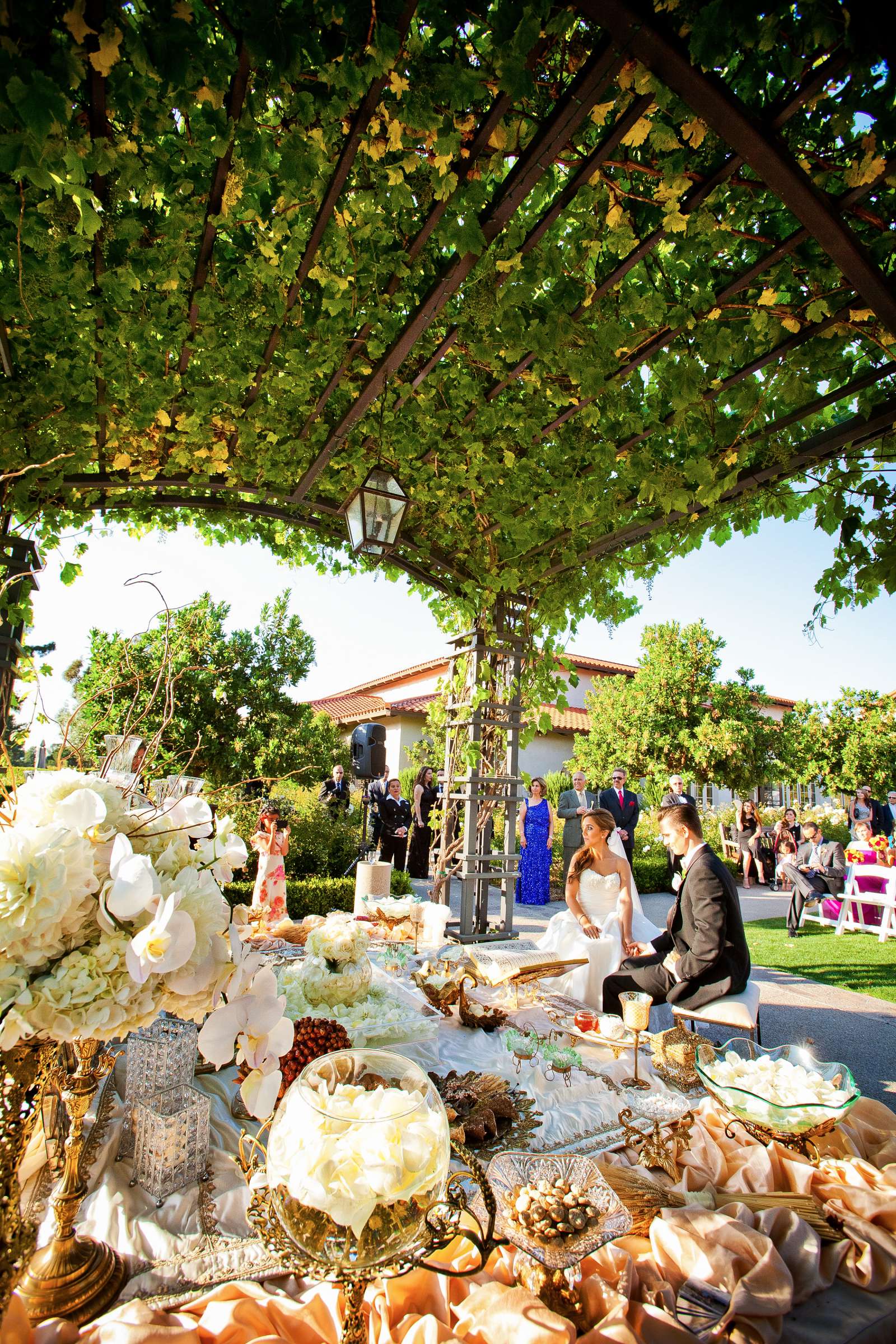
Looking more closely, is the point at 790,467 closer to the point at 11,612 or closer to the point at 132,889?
the point at 132,889

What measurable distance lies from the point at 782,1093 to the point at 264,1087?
152 cm

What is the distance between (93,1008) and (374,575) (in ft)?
15.6

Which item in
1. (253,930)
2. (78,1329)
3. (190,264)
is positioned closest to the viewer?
(78,1329)

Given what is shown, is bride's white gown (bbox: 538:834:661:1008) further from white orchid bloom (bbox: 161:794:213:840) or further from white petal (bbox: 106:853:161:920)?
white petal (bbox: 106:853:161:920)

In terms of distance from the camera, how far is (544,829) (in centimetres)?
1091

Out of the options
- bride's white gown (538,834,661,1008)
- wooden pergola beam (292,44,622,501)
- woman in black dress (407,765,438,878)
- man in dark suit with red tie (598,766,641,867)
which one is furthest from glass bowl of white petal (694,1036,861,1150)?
woman in black dress (407,765,438,878)

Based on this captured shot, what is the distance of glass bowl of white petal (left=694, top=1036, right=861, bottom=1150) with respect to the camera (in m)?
1.78

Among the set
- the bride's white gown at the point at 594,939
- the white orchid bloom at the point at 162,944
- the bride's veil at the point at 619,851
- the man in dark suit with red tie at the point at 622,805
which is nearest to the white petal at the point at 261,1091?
the white orchid bloom at the point at 162,944

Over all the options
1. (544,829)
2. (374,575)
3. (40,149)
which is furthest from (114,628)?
(40,149)

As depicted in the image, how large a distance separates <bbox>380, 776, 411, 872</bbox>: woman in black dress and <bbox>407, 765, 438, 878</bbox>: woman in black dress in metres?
0.64

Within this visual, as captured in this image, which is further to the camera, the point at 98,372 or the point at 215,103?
the point at 98,372

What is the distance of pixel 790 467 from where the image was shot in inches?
133

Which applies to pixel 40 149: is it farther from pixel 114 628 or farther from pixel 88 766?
pixel 114 628

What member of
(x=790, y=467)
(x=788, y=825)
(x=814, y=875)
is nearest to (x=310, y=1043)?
(x=790, y=467)
